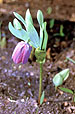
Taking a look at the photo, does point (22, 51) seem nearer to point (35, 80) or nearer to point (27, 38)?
point (27, 38)

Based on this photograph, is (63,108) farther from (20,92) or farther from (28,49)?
(28,49)

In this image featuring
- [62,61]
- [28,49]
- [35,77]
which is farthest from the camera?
[62,61]

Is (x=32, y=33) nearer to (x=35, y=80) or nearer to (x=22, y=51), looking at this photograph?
(x=22, y=51)

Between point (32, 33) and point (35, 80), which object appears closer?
point (32, 33)

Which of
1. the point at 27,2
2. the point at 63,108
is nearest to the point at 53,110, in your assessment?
the point at 63,108

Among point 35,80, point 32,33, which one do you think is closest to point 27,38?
point 32,33

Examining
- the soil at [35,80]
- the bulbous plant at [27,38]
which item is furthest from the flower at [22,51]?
the soil at [35,80]

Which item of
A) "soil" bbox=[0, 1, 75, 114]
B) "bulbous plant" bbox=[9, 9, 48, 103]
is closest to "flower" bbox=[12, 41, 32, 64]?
"bulbous plant" bbox=[9, 9, 48, 103]

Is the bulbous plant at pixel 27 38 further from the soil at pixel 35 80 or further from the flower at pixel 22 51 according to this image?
the soil at pixel 35 80

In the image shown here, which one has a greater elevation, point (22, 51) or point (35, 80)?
point (22, 51)
